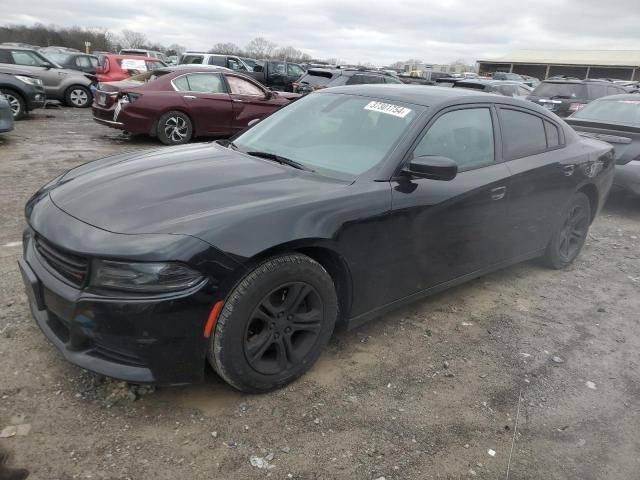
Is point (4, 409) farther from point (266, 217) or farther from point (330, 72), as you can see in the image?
point (330, 72)

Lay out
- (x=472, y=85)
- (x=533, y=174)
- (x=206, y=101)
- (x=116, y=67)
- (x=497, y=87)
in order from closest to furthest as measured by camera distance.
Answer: (x=533, y=174), (x=206, y=101), (x=472, y=85), (x=497, y=87), (x=116, y=67)

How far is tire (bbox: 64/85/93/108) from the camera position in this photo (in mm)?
15172

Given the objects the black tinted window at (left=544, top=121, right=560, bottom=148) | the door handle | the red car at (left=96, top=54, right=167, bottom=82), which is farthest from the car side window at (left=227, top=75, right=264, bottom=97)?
the red car at (left=96, top=54, right=167, bottom=82)

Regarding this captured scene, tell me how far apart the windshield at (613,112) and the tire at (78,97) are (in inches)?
533

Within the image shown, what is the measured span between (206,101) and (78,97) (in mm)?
7656

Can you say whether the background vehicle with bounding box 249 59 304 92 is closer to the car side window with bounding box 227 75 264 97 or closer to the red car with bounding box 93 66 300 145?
the car side window with bounding box 227 75 264 97

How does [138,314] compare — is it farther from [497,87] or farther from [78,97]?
[78,97]

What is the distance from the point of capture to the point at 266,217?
8.34ft

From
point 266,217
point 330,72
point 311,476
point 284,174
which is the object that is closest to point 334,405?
point 311,476

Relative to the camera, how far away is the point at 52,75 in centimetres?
1452

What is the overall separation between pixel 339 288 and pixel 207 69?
27.6ft

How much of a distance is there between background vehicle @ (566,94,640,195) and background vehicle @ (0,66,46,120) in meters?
11.1

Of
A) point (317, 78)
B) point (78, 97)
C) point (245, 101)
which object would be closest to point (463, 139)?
point (245, 101)

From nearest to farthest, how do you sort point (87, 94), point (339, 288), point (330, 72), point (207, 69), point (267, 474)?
point (267, 474), point (339, 288), point (207, 69), point (330, 72), point (87, 94)
